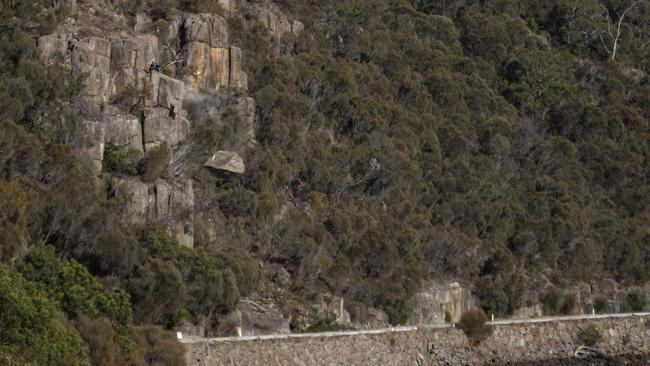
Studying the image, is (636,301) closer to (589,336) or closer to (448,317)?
(589,336)

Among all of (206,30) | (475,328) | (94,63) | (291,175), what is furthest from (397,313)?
(94,63)

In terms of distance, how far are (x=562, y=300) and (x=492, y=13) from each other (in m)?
40.5

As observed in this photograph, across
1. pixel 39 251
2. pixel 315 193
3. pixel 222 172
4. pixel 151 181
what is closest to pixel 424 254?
pixel 315 193

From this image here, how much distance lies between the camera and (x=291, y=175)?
55.4 meters

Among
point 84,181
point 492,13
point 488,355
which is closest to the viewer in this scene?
point 84,181

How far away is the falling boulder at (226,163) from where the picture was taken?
50.9 metres

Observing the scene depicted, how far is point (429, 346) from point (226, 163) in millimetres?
12218

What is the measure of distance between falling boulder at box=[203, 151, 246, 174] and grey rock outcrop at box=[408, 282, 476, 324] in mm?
9952

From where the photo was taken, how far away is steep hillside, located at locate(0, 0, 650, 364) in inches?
1490

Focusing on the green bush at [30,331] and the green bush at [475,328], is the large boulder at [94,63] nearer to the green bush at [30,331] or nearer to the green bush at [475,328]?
the green bush at [475,328]

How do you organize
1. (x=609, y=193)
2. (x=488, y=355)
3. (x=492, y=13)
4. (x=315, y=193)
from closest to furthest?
(x=488, y=355) < (x=315, y=193) < (x=609, y=193) < (x=492, y=13)

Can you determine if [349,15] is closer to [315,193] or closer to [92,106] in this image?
[315,193]

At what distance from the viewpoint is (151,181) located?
4434cm

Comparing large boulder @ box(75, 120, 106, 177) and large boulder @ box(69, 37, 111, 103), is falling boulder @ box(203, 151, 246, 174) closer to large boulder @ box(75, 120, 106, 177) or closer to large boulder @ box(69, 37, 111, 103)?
large boulder @ box(69, 37, 111, 103)
